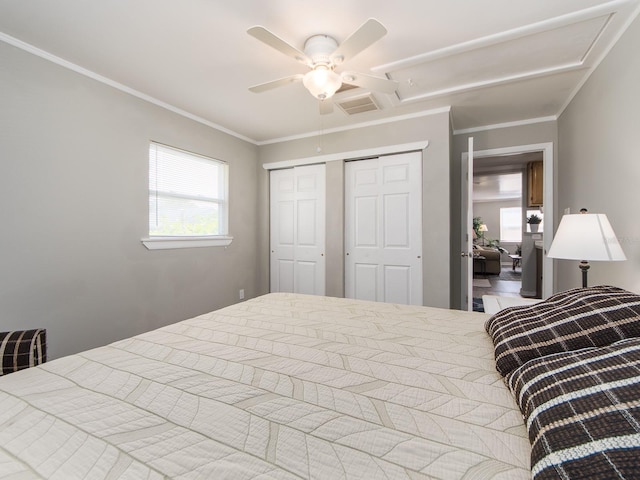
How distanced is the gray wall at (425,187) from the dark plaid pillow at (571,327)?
198 centimetres

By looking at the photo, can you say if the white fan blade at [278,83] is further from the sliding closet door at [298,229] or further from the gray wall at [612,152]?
the gray wall at [612,152]

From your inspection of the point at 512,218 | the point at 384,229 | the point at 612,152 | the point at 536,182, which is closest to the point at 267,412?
the point at 612,152

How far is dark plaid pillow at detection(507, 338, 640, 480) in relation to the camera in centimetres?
50

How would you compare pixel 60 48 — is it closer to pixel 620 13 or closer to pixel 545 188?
pixel 620 13

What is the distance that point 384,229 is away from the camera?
3500 mm

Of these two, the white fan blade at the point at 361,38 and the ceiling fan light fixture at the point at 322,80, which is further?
the ceiling fan light fixture at the point at 322,80

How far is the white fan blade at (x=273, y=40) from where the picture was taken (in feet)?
5.06

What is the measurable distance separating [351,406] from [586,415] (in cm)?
51

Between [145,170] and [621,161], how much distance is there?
12.2 ft

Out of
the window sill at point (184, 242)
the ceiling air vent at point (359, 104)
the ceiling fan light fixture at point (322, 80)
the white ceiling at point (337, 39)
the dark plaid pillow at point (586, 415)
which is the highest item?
the white ceiling at point (337, 39)

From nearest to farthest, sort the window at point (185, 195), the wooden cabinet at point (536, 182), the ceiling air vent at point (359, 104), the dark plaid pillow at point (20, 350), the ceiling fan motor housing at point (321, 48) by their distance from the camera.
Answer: the dark plaid pillow at point (20, 350), the ceiling fan motor housing at point (321, 48), the ceiling air vent at point (359, 104), the window at point (185, 195), the wooden cabinet at point (536, 182)

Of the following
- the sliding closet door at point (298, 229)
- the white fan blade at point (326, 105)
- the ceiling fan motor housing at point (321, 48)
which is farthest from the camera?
the sliding closet door at point (298, 229)

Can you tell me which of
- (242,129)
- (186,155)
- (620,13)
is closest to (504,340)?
(620,13)

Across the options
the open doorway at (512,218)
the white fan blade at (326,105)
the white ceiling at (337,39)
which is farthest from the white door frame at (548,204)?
the white fan blade at (326,105)
